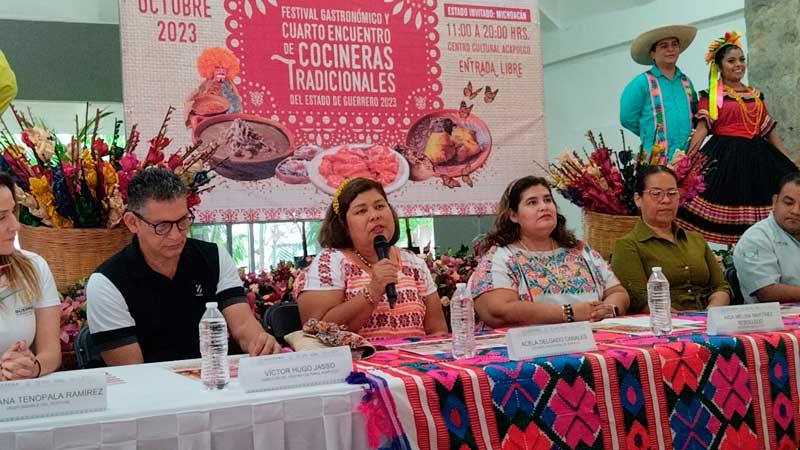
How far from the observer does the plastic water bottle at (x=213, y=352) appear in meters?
1.62

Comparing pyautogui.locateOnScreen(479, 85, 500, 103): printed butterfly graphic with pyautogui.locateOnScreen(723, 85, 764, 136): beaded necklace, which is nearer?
pyautogui.locateOnScreen(479, 85, 500, 103): printed butterfly graphic

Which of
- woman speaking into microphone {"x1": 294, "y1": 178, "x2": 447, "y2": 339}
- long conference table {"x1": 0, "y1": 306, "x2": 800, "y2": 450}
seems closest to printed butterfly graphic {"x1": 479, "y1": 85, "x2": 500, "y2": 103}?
woman speaking into microphone {"x1": 294, "y1": 178, "x2": 447, "y2": 339}

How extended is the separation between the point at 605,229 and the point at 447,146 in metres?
0.85

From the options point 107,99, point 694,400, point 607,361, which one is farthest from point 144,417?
point 107,99

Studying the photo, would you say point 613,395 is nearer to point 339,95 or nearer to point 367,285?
point 367,285

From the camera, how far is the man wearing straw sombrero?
4832 millimetres

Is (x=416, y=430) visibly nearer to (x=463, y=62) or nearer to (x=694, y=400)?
(x=694, y=400)

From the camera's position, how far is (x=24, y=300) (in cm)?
200

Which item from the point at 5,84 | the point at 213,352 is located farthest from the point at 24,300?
the point at 5,84

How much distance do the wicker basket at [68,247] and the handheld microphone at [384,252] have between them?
98 cm

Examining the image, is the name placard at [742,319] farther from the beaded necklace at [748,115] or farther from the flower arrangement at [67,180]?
the beaded necklace at [748,115]

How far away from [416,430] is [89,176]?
181 cm

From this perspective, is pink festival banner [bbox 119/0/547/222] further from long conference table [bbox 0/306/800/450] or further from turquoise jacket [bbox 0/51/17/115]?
long conference table [bbox 0/306/800/450]

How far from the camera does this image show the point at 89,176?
9.53 feet
